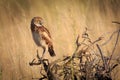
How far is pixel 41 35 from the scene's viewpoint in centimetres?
169

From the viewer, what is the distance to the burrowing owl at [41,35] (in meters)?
1.66

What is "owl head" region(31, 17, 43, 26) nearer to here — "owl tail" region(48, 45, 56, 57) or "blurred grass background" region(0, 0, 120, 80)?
"blurred grass background" region(0, 0, 120, 80)

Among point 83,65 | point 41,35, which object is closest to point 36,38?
point 41,35

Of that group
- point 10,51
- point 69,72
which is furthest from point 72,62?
point 10,51

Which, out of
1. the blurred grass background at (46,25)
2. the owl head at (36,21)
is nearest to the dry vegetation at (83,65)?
the blurred grass background at (46,25)

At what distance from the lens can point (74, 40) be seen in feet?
5.81

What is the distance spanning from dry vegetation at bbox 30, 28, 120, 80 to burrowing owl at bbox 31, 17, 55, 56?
0.20ft

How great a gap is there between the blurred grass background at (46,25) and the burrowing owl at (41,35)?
0.07 ft

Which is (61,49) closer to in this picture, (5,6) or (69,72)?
(69,72)

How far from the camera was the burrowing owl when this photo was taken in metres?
1.66

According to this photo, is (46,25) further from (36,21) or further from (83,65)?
(83,65)

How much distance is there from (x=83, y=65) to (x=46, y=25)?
27 centimetres

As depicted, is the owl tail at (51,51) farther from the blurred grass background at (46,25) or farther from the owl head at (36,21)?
the owl head at (36,21)

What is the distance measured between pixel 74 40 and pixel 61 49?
85 mm
